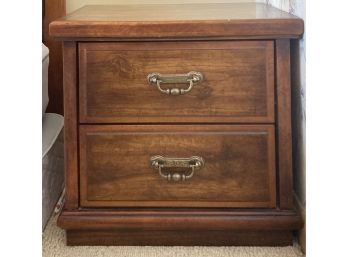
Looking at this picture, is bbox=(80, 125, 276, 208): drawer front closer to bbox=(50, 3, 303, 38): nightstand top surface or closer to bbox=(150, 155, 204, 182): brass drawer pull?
bbox=(150, 155, 204, 182): brass drawer pull

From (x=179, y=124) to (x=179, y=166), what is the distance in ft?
0.27

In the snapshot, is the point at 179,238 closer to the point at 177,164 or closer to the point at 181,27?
the point at 177,164

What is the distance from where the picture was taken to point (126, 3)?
1532 mm

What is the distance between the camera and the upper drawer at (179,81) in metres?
0.95

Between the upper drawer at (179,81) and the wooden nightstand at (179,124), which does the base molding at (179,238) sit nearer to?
the wooden nightstand at (179,124)

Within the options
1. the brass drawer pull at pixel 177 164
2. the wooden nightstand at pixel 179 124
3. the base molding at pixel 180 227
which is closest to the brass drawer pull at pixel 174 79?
the wooden nightstand at pixel 179 124

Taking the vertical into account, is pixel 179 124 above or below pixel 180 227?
above

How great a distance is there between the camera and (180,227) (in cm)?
97

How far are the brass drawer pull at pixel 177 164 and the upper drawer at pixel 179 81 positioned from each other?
77mm

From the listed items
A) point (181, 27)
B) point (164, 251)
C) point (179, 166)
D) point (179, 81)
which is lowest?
point (164, 251)

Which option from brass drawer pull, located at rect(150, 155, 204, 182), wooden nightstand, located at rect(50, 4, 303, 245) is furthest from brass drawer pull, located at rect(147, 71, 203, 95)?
brass drawer pull, located at rect(150, 155, 204, 182)

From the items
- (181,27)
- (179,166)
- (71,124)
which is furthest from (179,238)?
(181,27)
